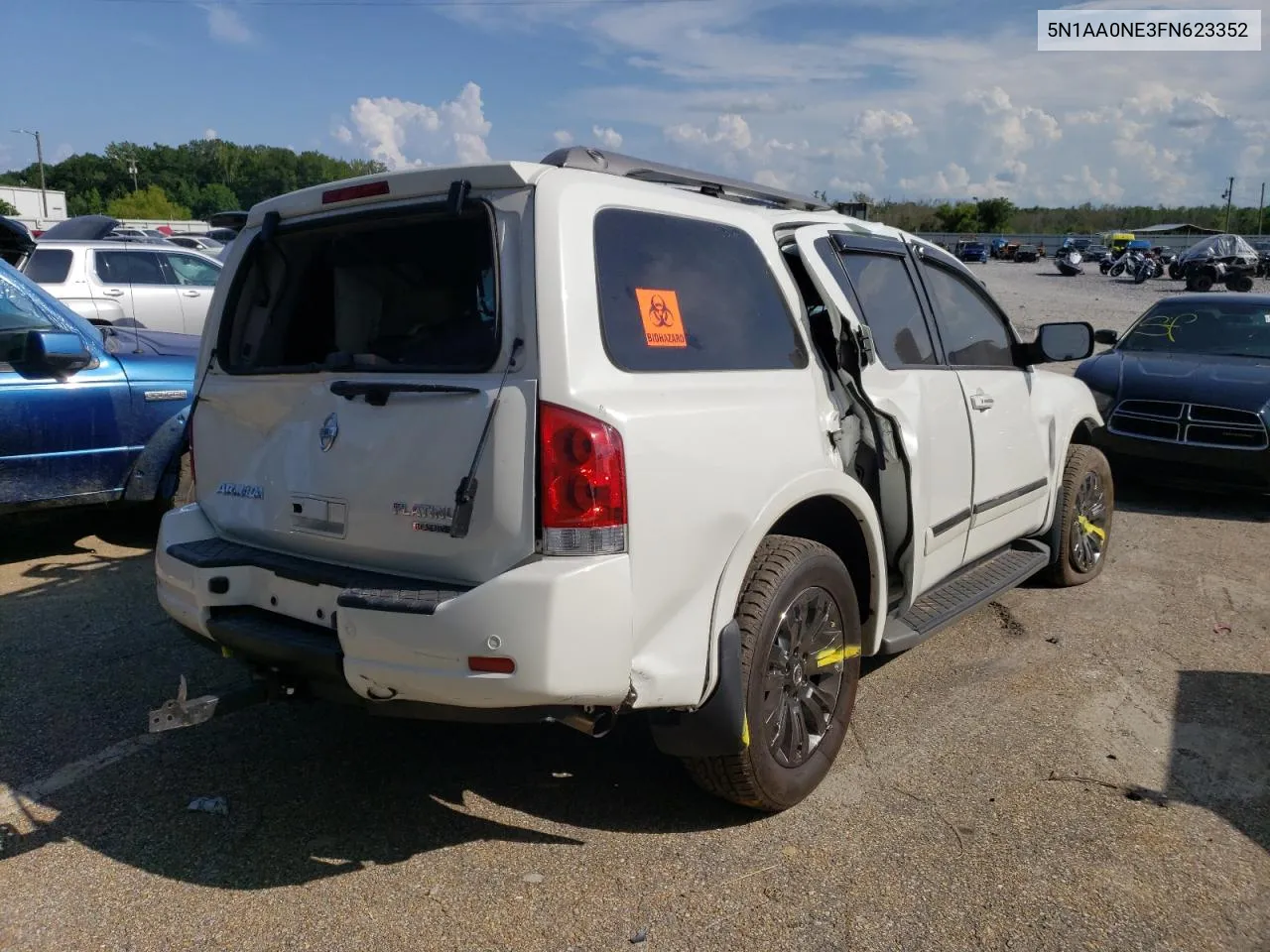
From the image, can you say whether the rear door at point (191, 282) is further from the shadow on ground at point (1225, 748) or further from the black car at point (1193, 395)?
the shadow on ground at point (1225, 748)

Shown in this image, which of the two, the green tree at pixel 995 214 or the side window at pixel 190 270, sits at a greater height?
the green tree at pixel 995 214

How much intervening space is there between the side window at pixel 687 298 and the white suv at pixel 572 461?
1 centimetres

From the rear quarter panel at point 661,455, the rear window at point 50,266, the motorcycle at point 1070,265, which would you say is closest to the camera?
the rear quarter panel at point 661,455

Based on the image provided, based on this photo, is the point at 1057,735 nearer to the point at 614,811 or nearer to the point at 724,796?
the point at 724,796

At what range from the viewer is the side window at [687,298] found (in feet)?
9.43

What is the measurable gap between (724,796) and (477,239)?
1.88 metres

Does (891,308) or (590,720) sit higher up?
(891,308)

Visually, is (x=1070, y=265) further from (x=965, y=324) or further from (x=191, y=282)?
(x=965, y=324)

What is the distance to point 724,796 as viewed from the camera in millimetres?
3166

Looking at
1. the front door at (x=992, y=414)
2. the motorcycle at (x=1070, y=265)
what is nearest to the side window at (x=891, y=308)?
the front door at (x=992, y=414)

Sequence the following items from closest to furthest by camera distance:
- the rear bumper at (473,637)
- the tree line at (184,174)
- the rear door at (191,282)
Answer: the rear bumper at (473,637), the rear door at (191,282), the tree line at (184,174)

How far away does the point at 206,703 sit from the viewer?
2943 mm

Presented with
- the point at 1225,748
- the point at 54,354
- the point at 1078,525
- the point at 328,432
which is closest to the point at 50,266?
the point at 54,354

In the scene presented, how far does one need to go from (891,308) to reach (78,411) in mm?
4392
